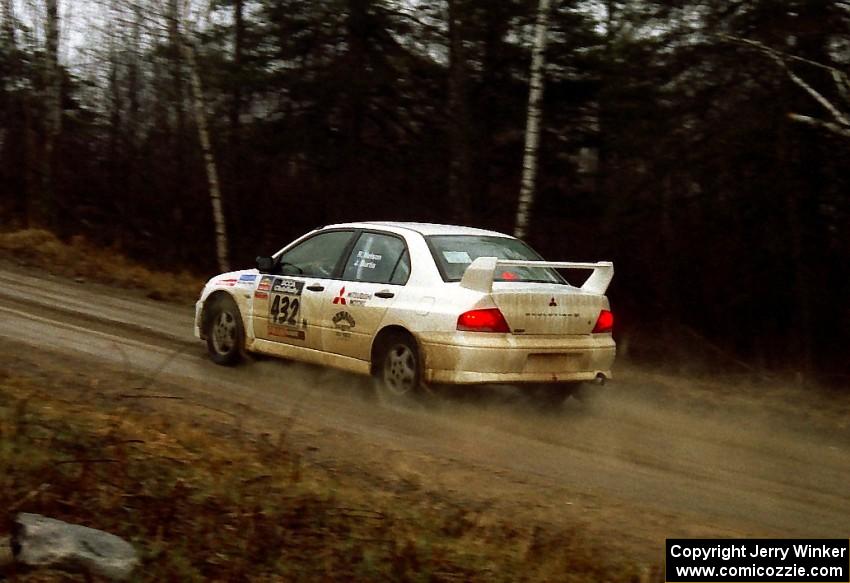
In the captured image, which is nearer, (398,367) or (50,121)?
(398,367)

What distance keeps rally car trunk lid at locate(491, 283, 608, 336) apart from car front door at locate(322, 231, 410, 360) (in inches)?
40.5

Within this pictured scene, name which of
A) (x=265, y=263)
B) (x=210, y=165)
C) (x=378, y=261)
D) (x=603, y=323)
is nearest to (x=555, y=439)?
(x=603, y=323)

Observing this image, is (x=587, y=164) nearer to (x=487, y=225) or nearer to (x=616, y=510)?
(x=487, y=225)

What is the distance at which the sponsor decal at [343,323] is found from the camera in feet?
31.3

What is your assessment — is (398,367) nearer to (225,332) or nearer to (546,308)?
(546,308)

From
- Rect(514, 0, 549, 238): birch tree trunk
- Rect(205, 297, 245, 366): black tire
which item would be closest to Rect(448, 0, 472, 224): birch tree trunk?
Rect(514, 0, 549, 238): birch tree trunk

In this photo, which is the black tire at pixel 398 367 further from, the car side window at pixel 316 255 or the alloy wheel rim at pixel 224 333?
the alloy wheel rim at pixel 224 333

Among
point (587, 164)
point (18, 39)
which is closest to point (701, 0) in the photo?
point (587, 164)

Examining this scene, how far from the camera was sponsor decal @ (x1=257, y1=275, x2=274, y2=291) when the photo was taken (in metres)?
10.5

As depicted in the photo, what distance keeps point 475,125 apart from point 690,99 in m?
5.09

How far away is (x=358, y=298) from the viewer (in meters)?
9.52

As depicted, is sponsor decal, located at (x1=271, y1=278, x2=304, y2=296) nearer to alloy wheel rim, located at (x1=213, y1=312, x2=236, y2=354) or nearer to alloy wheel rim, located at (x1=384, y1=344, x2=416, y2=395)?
alloy wheel rim, located at (x1=213, y1=312, x2=236, y2=354)

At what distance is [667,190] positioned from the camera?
15.6 m

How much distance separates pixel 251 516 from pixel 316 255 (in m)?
5.06
